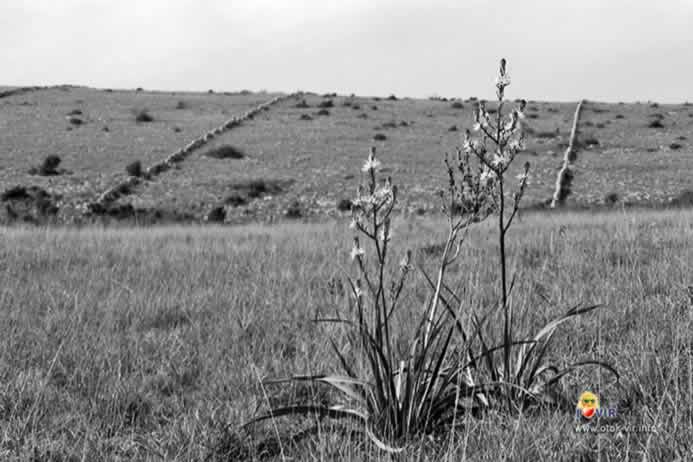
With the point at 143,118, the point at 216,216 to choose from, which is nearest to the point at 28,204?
the point at 216,216

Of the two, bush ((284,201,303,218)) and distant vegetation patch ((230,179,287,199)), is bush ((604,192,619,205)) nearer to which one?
bush ((284,201,303,218))

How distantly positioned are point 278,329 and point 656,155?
20.7m

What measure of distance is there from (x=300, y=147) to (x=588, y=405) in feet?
65.3

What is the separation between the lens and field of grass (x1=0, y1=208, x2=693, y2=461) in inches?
90.0

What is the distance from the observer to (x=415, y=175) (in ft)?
60.5

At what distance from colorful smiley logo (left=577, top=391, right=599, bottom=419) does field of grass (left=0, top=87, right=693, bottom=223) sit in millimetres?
9166

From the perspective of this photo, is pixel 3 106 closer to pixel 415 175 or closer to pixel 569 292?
pixel 415 175

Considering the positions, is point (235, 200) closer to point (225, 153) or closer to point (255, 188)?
point (255, 188)

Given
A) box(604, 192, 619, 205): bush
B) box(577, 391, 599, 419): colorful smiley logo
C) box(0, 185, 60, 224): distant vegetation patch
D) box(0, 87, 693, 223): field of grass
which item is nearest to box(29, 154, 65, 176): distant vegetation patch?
box(0, 87, 693, 223): field of grass

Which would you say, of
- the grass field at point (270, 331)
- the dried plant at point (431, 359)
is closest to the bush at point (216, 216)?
the grass field at point (270, 331)

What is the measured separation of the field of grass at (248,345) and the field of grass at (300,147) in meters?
6.06

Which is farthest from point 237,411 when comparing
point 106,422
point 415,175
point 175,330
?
point 415,175

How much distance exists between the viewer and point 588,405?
2.39 metres

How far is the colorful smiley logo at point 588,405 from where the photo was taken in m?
2.37
